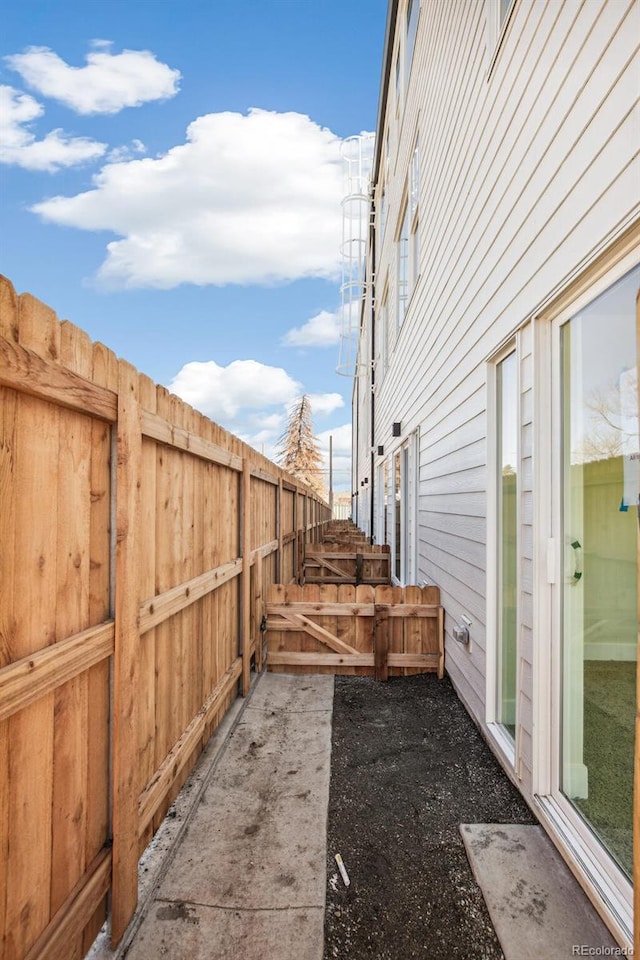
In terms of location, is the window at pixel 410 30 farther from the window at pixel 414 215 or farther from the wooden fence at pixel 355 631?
the wooden fence at pixel 355 631

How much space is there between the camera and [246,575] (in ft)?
12.5

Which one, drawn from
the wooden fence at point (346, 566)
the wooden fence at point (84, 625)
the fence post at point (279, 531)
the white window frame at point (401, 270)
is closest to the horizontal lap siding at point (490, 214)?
the white window frame at point (401, 270)

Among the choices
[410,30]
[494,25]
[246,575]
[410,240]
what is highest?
[410,30]

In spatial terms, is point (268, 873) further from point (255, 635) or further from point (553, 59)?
point (553, 59)

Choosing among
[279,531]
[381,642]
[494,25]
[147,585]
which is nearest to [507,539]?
[381,642]

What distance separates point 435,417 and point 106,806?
400cm

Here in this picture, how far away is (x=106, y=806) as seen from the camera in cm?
166

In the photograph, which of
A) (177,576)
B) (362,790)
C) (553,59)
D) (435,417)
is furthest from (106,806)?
(435,417)

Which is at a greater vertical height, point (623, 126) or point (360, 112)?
point (360, 112)

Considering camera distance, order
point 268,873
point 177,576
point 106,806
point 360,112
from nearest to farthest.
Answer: point 106,806 → point 268,873 → point 177,576 → point 360,112

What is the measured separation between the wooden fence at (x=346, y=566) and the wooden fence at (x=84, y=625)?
16.6 ft

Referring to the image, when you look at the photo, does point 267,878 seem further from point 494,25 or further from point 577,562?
point 494,25

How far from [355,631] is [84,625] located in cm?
306

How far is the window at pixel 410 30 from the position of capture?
5988mm
